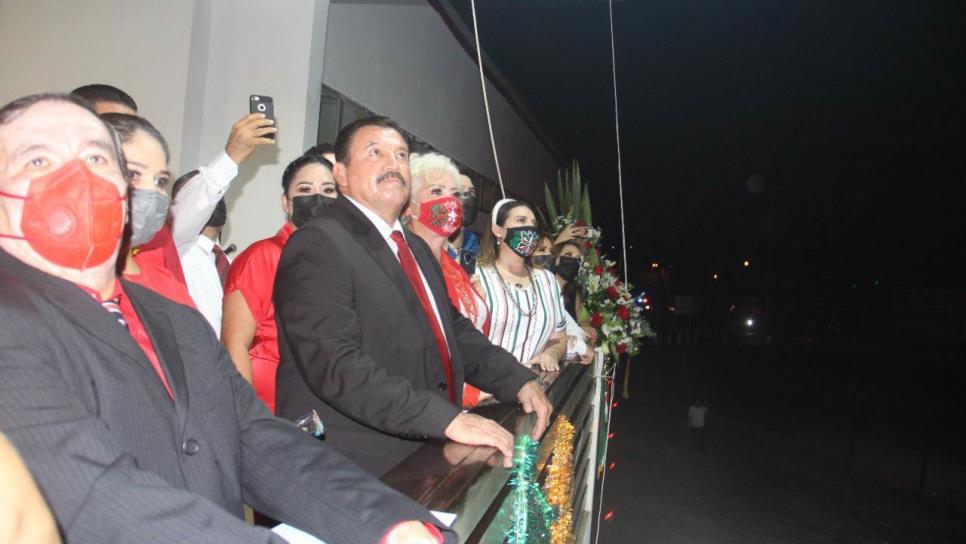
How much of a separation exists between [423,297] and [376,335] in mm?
269

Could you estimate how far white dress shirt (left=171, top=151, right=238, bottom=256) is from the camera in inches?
125

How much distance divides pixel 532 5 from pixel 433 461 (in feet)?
33.6

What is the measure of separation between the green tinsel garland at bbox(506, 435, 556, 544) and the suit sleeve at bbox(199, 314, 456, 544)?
78 centimetres

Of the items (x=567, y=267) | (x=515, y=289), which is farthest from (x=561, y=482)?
(x=567, y=267)

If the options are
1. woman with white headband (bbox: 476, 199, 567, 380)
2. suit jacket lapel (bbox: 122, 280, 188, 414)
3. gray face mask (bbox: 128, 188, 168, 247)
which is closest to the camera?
suit jacket lapel (bbox: 122, 280, 188, 414)

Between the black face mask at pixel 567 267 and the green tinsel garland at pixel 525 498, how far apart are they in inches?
145

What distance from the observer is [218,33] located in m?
5.70

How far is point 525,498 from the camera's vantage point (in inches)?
90.9

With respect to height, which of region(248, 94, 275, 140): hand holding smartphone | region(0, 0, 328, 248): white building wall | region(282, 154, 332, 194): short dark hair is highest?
region(0, 0, 328, 248): white building wall

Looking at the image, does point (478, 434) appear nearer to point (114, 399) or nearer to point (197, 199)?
point (114, 399)

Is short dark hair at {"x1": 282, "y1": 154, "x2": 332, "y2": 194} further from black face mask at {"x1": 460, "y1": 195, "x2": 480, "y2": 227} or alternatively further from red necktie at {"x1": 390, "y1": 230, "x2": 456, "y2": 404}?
red necktie at {"x1": 390, "y1": 230, "x2": 456, "y2": 404}

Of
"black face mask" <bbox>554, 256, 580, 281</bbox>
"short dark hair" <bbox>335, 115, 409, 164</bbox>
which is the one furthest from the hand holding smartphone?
"black face mask" <bbox>554, 256, 580, 281</bbox>

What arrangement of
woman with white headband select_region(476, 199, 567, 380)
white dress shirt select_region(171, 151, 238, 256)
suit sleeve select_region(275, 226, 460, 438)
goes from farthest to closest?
1. woman with white headband select_region(476, 199, 567, 380)
2. white dress shirt select_region(171, 151, 238, 256)
3. suit sleeve select_region(275, 226, 460, 438)

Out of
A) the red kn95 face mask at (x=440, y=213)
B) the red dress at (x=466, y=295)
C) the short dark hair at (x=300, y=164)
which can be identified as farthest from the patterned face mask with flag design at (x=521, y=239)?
the short dark hair at (x=300, y=164)
